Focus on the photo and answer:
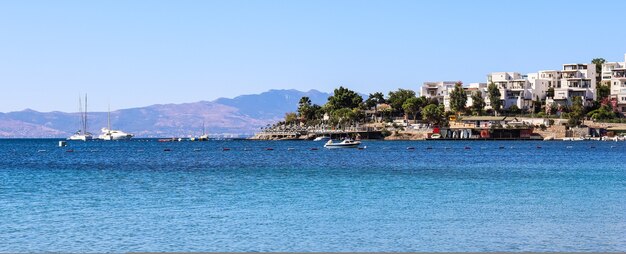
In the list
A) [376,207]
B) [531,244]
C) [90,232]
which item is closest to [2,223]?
[90,232]

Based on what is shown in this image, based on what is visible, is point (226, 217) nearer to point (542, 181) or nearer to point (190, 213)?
point (190, 213)

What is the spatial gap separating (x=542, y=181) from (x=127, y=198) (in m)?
29.5

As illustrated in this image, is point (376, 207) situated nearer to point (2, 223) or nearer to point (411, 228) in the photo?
point (411, 228)

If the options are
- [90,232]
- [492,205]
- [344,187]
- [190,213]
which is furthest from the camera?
[344,187]

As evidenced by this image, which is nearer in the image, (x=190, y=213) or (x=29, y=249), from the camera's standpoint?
(x=29, y=249)

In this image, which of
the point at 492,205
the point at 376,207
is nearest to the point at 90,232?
Result: the point at 376,207

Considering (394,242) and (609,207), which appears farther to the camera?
(609,207)

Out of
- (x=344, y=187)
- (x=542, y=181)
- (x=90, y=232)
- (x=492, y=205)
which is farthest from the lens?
(x=542, y=181)

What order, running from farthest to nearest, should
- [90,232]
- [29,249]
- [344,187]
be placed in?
[344,187]
[90,232]
[29,249]

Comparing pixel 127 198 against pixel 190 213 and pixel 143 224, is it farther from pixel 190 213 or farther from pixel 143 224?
pixel 143 224

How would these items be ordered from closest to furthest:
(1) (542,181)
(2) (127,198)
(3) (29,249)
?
(3) (29,249) → (2) (127,198) → (1) (542,181)

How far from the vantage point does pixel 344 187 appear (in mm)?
59125

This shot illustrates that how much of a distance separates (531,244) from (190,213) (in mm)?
16417

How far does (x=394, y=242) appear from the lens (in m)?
32.9
